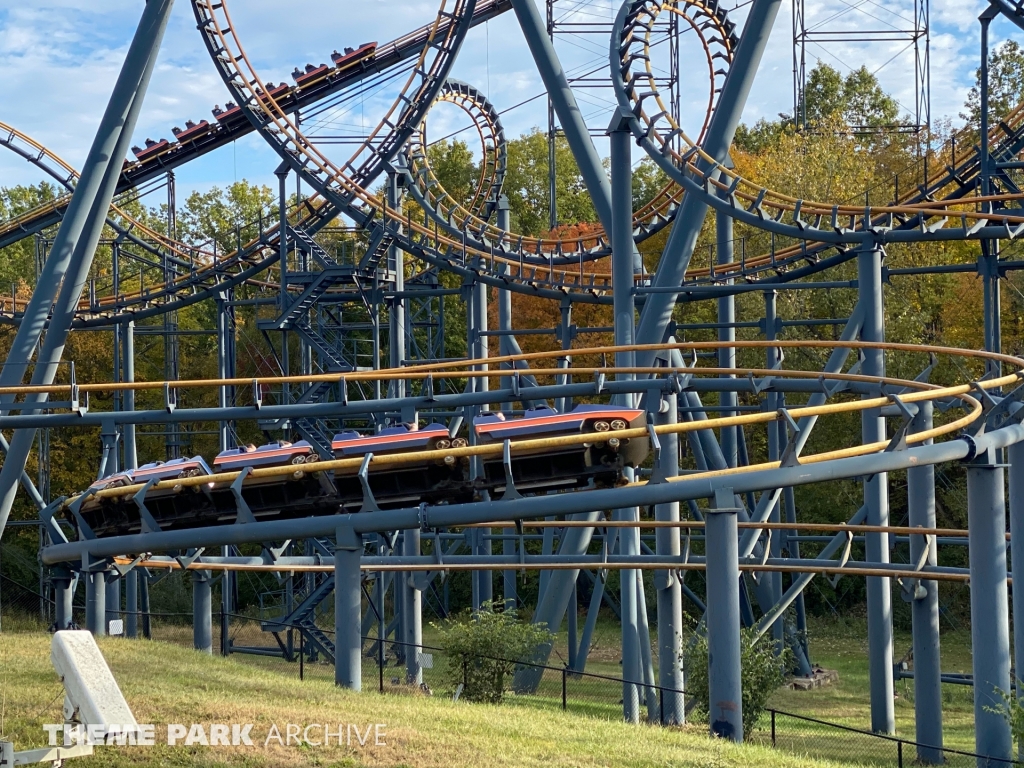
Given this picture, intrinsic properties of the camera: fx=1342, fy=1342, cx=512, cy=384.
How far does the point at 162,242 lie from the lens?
101ft

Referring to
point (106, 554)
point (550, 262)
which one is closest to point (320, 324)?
point (550, 262)

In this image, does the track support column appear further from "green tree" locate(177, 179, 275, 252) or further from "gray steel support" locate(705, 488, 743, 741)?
"green tree" locate(177, 179, 275, 252)

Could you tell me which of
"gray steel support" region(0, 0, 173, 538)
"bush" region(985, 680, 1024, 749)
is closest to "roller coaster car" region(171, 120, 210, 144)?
"gray steel support" region(0, 0, 173, 538)

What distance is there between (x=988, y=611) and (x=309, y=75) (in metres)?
19.0

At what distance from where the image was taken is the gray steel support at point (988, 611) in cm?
1238

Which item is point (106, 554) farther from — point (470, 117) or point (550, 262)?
point (470, 117)

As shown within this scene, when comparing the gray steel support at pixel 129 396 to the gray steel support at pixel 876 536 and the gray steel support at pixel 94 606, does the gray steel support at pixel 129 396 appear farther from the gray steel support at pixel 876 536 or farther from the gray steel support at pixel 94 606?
the gray steel support at pixel 876 536

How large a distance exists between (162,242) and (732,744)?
22.9 metres

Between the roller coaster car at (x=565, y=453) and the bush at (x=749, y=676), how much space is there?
2755 mm

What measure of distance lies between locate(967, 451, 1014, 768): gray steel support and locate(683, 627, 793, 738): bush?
7.42 feet

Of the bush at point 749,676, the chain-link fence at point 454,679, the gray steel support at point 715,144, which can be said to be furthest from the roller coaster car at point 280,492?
the gray steel support at point 715,144

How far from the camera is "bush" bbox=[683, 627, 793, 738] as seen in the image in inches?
546

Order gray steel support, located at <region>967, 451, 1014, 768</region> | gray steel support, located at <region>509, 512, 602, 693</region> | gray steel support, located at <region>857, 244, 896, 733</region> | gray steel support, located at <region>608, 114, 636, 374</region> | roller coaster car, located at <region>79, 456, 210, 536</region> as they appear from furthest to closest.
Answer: gray steel support, located at <region>509, 512, 602, 693</region>
gray steel support, located at <region>608, 114, 636, 374</region>
gray steel support, located at <region>857, 244, 896, 733</region>
roller coaster car, located at <region>79, 456, 210, 536</region>
gray steel support, located at <region>967, 451, 1014, 768</region>

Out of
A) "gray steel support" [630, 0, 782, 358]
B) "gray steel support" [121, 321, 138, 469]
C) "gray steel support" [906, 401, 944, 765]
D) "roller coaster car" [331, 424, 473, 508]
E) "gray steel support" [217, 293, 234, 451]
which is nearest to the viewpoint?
"roller coaster car" [331, 424, 473, 508]
